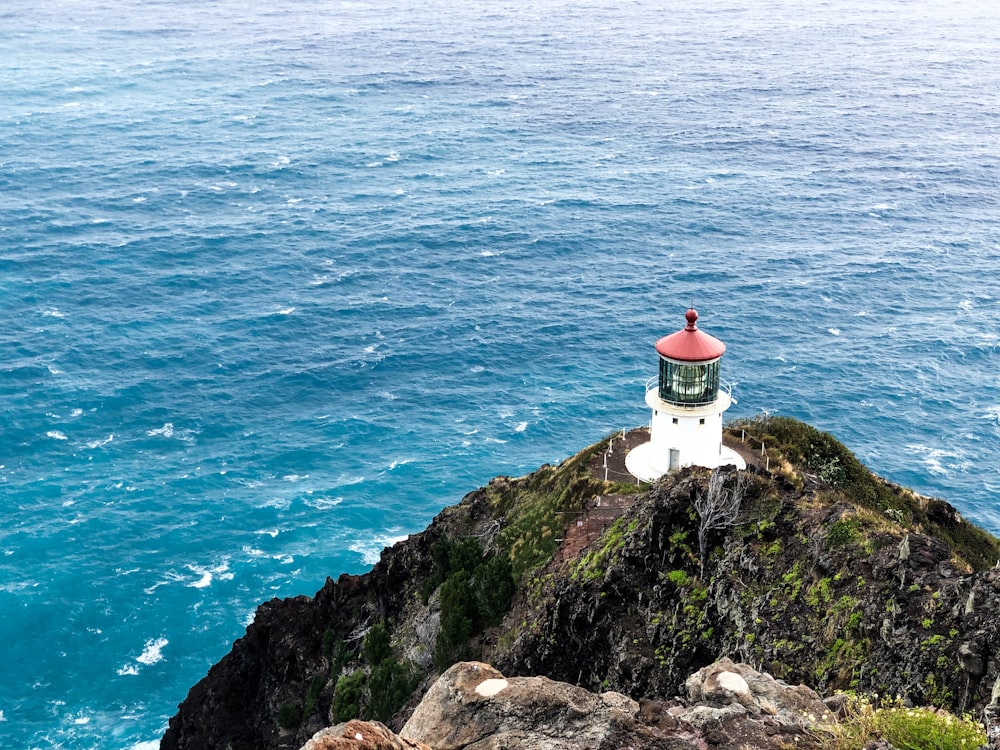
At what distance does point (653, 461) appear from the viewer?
189ft

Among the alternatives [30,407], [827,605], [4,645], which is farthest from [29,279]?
[827,605]

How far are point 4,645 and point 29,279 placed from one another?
231 feet

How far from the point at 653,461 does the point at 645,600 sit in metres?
16.7

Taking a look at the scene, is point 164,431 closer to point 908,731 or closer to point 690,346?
point 690,346

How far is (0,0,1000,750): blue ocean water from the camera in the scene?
93.5 meters

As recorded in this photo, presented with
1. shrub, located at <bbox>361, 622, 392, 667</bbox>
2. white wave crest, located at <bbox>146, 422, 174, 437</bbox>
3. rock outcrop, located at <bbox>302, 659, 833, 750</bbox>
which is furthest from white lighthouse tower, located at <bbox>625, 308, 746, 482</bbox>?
white wave crest, located at <bbox>146, 422, 174, 437</bbox>

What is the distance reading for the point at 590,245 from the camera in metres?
152

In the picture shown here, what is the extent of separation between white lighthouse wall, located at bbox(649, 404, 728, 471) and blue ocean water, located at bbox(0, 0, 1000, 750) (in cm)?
4542

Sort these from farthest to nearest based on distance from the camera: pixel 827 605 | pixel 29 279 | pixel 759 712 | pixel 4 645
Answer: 1. pixel 29 279
2. pixel 4 645
3. pixel 827 605
4. pixel 759 712

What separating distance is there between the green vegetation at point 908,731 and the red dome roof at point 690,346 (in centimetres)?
3342

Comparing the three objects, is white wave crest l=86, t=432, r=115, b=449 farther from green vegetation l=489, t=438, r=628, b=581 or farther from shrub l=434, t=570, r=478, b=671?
shrub l=434, t=570, r=478, b=671

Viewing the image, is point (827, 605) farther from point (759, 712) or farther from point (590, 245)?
point (590, 245)

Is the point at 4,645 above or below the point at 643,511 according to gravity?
below

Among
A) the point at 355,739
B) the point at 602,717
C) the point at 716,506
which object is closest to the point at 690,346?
the point at 716,506
